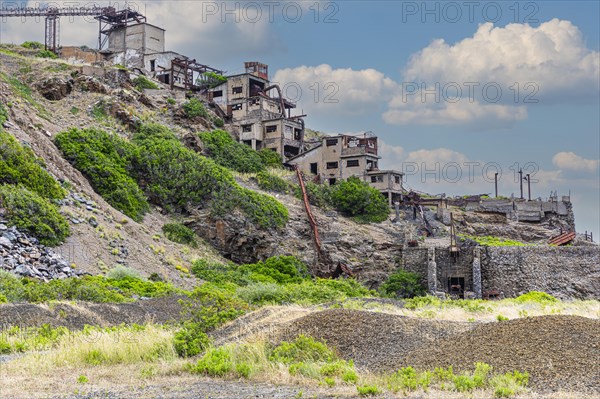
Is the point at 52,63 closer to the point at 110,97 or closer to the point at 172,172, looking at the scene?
the point at 110,97

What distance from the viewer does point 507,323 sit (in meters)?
15.8

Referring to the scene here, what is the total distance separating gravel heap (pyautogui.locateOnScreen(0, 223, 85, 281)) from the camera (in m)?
30.2

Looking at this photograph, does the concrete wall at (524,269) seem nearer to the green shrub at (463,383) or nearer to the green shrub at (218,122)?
the green shrub at (218,122)

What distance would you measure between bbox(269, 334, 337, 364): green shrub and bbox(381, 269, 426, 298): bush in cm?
3020

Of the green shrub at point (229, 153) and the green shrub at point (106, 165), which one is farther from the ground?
the green shrub at point (229, 153)

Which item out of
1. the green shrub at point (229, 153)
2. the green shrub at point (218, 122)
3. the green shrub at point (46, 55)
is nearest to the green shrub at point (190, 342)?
the green shrub at point (229, 153)

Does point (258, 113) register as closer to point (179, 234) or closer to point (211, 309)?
point (179, 234)

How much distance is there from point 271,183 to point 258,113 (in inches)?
549

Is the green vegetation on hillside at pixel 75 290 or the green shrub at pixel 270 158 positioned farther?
the green shrub at pixel 270 158

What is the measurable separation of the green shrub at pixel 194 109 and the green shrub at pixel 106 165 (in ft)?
41.7

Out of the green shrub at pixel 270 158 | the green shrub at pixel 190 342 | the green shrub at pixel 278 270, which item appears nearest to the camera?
the green shrub at pixel 190 342

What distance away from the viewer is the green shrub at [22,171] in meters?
36.3

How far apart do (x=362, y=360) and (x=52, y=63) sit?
5215cm

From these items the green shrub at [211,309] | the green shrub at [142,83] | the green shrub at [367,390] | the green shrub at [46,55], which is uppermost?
the green shrub at [46,55]
